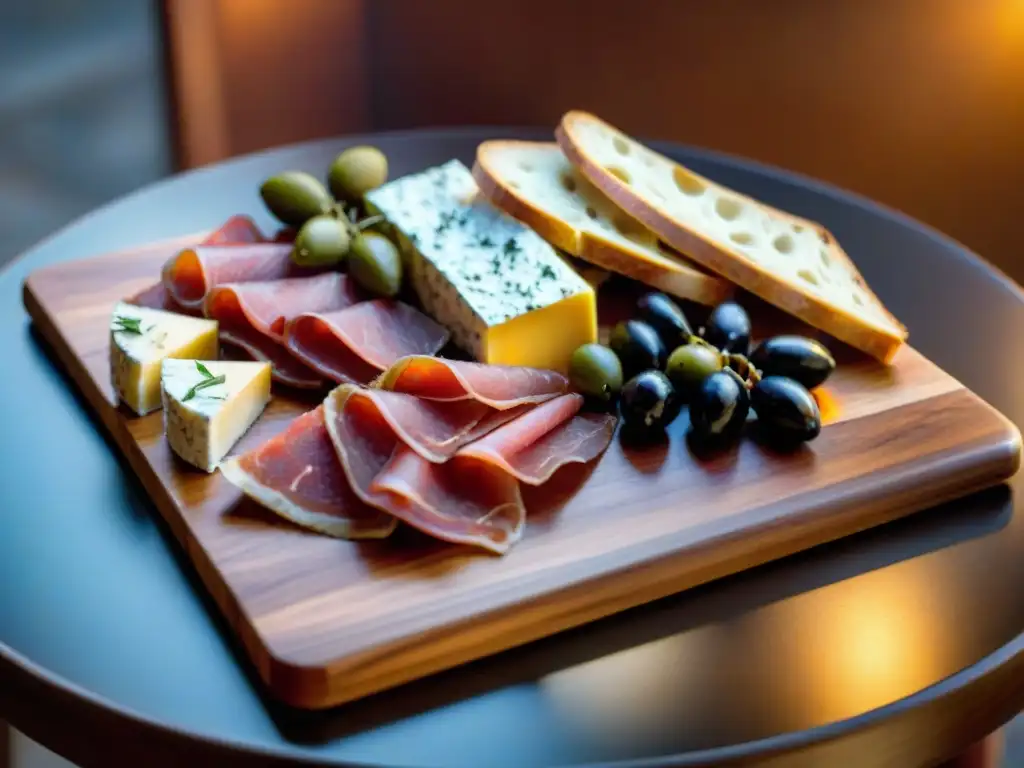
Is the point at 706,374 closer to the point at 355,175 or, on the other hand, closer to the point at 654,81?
the point at 355,175

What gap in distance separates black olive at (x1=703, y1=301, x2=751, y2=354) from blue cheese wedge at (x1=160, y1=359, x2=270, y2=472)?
21.9 inches

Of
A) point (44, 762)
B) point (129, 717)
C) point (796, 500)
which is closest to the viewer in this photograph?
point (129, 717)

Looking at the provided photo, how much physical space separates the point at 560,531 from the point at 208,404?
1.38 ft

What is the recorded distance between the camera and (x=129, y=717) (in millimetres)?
1090

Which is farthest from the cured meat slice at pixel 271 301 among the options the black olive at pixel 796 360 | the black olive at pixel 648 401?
the black olive at pixel 796 360

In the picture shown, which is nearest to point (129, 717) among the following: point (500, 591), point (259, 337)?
point (500, 591)

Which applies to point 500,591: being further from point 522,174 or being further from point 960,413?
point 522,174

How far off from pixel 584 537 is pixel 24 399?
76cm

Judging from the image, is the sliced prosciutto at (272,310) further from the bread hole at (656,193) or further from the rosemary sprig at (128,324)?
the bread hole at (656,193)

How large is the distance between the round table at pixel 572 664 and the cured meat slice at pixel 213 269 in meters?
0.26

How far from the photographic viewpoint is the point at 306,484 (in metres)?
1.33

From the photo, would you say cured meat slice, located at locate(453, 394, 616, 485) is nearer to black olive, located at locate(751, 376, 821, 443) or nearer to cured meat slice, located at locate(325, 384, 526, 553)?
cured meat slice, located at locate(325, 384, 526, 553)

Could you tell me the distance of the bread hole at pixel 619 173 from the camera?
181cm

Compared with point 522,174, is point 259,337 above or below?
below
